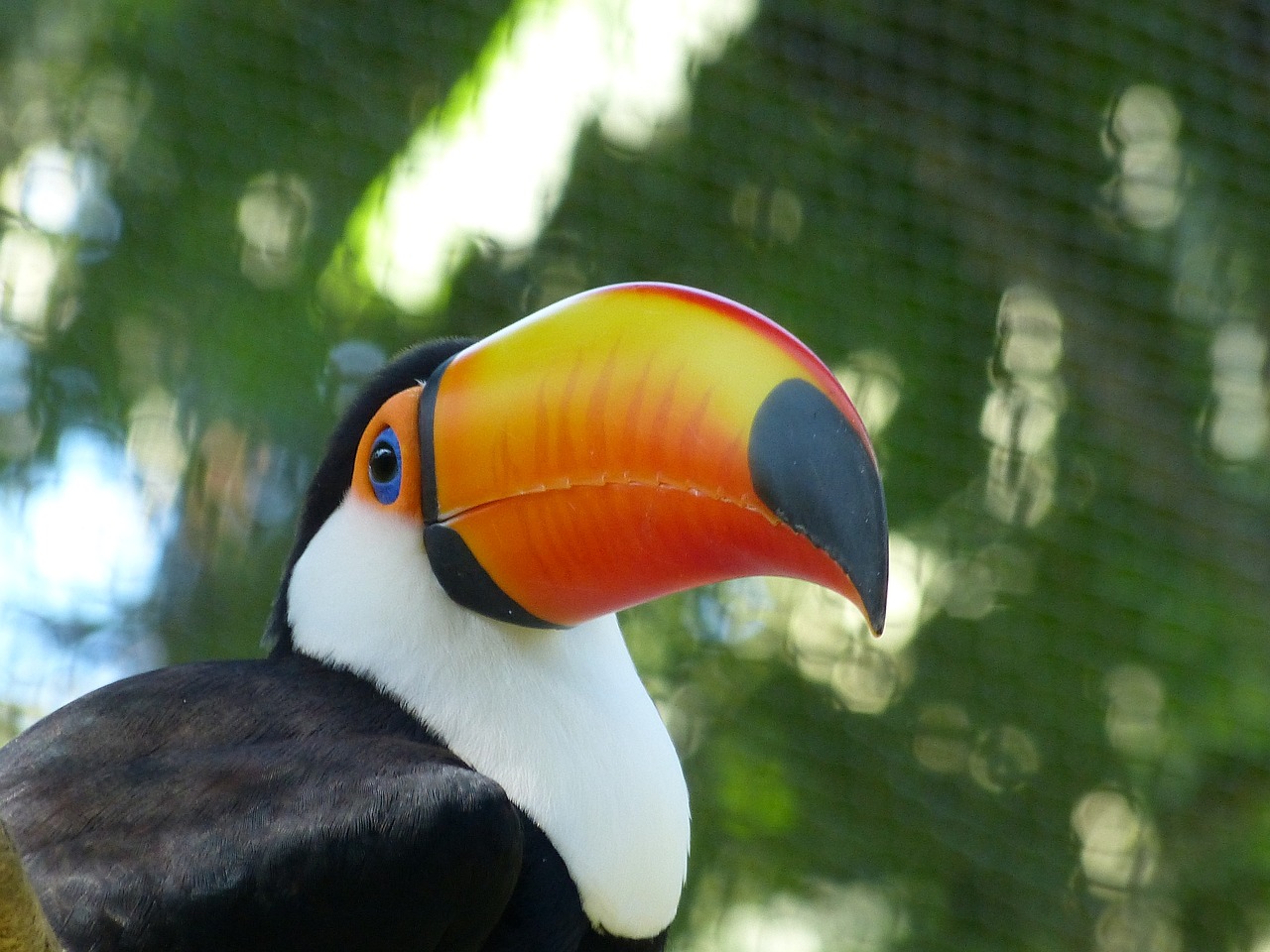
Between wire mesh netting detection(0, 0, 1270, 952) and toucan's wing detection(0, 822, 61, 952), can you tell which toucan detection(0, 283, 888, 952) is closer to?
toucan's wing detection(0, 822, 61, 952)

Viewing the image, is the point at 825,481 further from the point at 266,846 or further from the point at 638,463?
the point at 266,846

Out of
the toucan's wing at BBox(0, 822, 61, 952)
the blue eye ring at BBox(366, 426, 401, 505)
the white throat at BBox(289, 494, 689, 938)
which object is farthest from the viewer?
the blue eye ring at BBox(366, 426, 401, 505)

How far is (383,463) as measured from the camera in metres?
1.87

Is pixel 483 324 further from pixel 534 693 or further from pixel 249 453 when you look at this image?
pixel 534 693

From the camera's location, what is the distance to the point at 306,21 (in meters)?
4.12

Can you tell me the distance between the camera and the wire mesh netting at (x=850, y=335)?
4.00 metres

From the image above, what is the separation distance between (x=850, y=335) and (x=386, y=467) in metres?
2.70

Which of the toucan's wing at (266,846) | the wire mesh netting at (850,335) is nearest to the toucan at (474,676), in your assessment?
the toucan's wing at (266,846)

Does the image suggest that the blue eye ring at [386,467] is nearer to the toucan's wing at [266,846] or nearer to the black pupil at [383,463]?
the black pupil at [383,463]

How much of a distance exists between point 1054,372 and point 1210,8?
109cm

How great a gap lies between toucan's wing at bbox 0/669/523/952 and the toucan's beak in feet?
0.80

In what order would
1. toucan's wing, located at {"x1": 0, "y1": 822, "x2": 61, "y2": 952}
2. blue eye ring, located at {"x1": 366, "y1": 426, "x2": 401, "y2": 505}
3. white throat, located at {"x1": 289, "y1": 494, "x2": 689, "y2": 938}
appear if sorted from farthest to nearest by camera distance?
blue eye ring, located at {"x1": 366, "y1": 426, "x2": 401, "y2": 505} → white throat, located at {"x1": 289, "y1": 494, "x2": 689, "y2": 938} → toucan's wing, located at {"x1": 0, "y1": 822, "x2": 61, "y2": 952}

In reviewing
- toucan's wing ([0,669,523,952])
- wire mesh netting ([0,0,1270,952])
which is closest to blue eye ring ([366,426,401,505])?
toucan's wing ([0,669,523,952])

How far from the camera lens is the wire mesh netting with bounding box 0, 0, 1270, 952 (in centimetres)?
400
